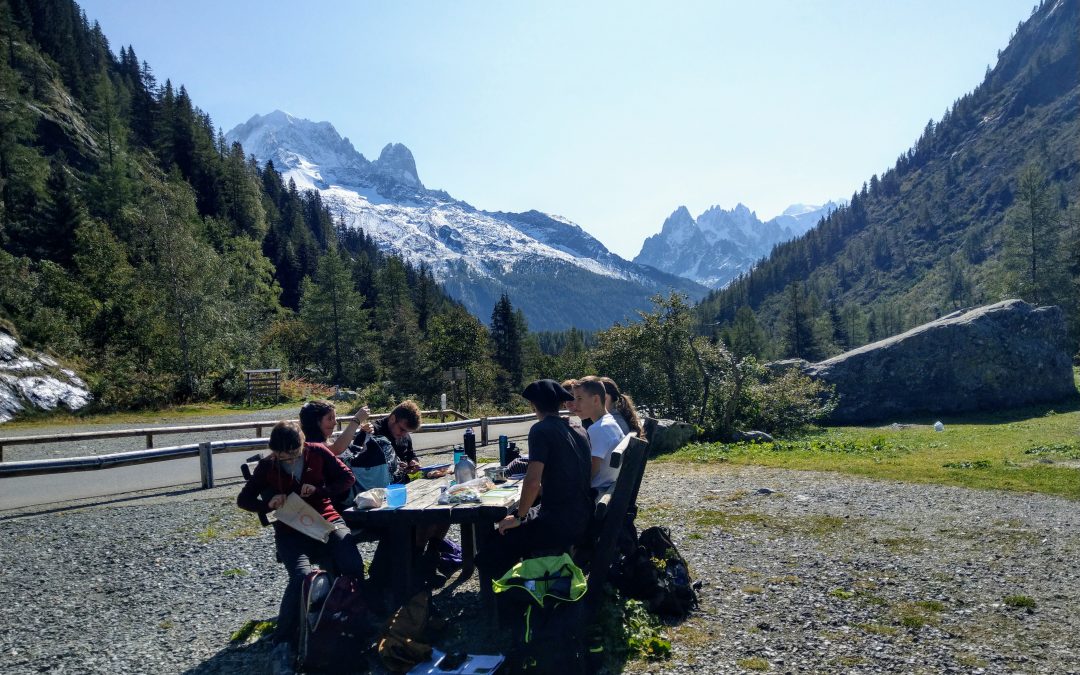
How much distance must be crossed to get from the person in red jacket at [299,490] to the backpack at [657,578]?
2.05 metres

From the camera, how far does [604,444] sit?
16.9 ft

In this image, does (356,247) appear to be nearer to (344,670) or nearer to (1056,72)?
(344,670)

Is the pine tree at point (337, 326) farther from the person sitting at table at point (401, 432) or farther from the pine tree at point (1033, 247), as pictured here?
the pine tree at point (1033, 247)

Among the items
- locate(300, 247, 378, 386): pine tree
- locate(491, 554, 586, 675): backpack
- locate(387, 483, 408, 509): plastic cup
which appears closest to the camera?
locate(491, 554, 586, 675): backpack

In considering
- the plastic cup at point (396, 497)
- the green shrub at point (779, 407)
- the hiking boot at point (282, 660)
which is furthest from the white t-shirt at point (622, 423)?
Result: the green shrub at point (779, 407)

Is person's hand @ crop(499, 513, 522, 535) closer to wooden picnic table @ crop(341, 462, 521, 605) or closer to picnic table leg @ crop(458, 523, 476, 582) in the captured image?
wooden picnic table @ crop(341, 462, 521, 605)

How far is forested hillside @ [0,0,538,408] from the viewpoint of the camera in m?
29.9

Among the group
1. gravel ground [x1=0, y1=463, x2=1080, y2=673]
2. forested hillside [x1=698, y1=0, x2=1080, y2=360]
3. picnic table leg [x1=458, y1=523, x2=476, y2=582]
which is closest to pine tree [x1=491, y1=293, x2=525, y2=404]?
forested hillside [x1=698, y1=0, x2=1080, y2=360]

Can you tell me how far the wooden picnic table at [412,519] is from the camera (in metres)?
4.54

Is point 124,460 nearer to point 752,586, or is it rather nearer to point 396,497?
point 396,497

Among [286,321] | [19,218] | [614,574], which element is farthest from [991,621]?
[286,321]

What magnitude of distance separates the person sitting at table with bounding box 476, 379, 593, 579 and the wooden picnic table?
8.0 inches

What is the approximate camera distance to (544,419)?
14.9 feet

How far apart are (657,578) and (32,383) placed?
87.9 ft
